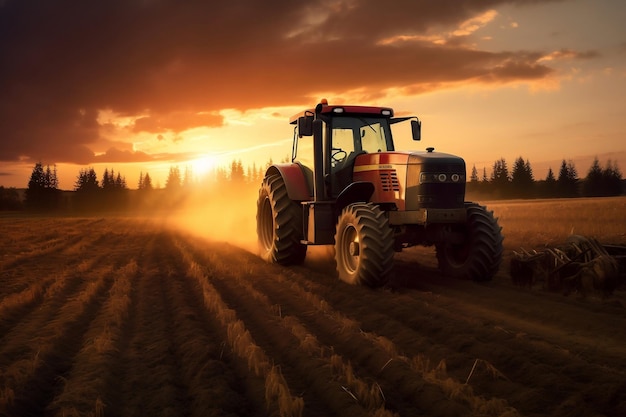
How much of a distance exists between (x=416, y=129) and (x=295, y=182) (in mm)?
2457

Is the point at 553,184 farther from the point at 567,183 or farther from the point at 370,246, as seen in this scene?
the point at 370,246

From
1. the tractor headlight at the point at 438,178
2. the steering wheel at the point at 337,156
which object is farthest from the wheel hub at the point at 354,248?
the steering wheel at the point at 337,156

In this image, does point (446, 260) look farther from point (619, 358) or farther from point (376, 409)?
point (376, 409)

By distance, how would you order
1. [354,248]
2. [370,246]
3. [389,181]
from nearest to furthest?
1. [370,246]
2. [354,248]
3. [389,181]

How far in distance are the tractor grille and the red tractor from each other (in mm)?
16

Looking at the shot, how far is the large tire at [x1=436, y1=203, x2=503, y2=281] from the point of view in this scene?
8.55 meters

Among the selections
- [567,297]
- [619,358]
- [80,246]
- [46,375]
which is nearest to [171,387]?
[46,375]

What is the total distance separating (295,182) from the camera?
10.3 meters

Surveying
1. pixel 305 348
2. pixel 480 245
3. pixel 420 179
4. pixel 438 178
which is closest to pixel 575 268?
pixel 480 245

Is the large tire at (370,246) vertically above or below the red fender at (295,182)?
below

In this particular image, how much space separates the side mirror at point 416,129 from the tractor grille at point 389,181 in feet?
3.83

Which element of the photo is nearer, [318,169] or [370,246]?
[370,246]

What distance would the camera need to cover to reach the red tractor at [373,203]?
8.24m

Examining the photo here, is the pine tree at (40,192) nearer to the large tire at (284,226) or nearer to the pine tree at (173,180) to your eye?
the pine tree at (173,180)
